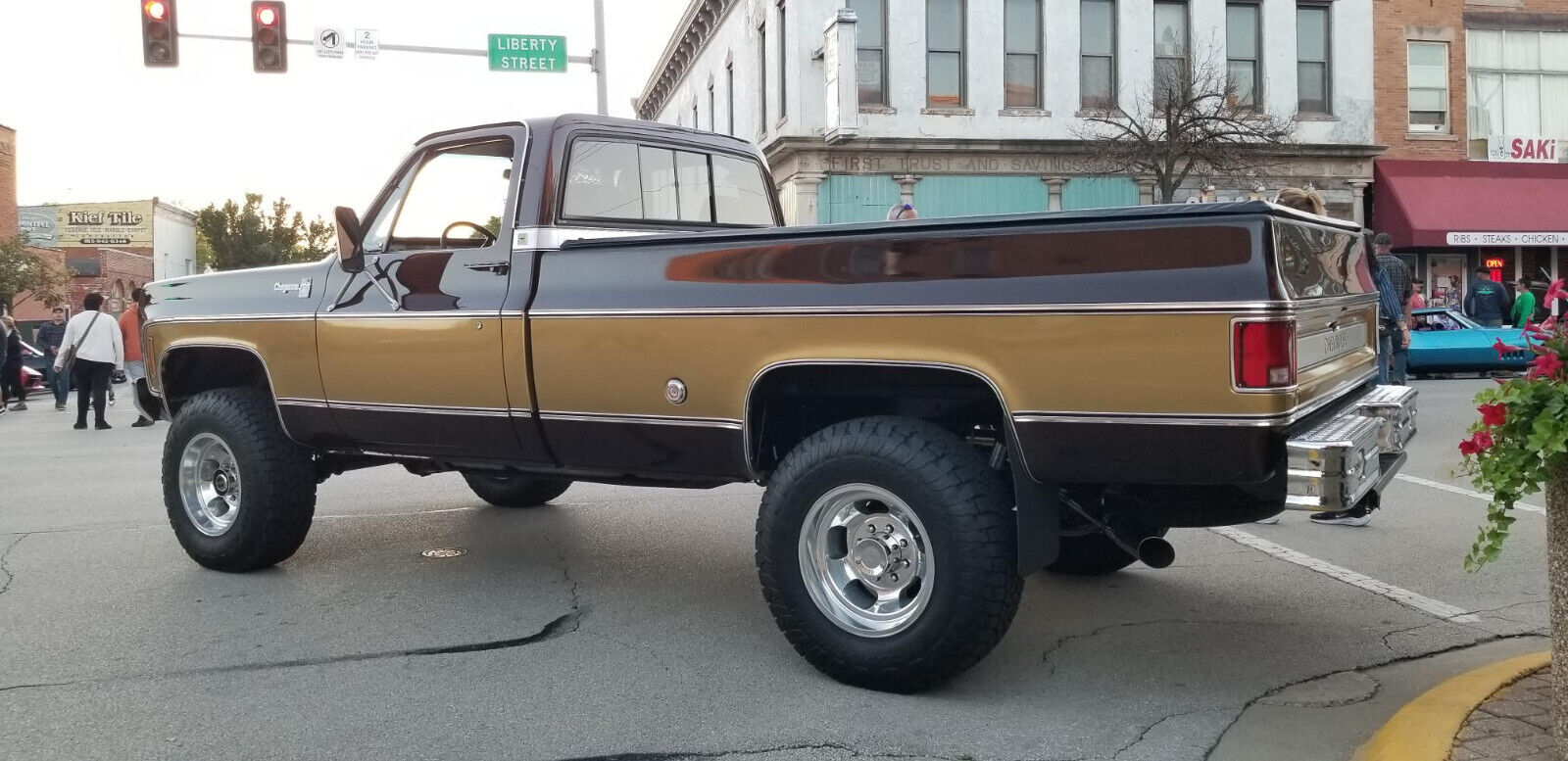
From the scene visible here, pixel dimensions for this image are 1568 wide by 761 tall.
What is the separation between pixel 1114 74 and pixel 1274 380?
76.0ft

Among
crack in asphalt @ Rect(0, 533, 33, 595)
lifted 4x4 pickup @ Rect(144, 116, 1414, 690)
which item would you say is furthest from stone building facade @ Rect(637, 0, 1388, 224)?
lifted 4x4 pickup @ Rect(144, 116, 1414, 690)

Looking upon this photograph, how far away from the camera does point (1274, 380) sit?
367cm

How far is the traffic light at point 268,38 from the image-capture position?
18.4 m

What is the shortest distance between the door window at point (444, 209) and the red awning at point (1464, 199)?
22.9 meters

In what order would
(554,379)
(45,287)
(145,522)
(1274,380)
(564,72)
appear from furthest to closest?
(45,287)
(564,72)
(145,522)
(554,379)
(1274,380)

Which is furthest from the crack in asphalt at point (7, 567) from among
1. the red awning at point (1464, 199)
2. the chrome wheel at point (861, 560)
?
the red awning at point (1464, 199)

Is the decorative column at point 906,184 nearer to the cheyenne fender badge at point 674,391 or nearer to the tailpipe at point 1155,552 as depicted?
the cheyenne fender badge at point 674,391

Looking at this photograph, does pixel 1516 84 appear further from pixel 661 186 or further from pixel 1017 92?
pixel 661 186

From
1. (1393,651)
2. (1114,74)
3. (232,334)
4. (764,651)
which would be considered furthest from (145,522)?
(1114,74)

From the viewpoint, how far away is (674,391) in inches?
189

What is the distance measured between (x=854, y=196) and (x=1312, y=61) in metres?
9.48

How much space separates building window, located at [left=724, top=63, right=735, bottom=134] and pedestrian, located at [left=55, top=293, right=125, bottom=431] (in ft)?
55.4

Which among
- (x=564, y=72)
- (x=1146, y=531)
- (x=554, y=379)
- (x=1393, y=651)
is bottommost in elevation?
(x=1393, y=651)

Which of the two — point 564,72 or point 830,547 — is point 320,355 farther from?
point 564,72
